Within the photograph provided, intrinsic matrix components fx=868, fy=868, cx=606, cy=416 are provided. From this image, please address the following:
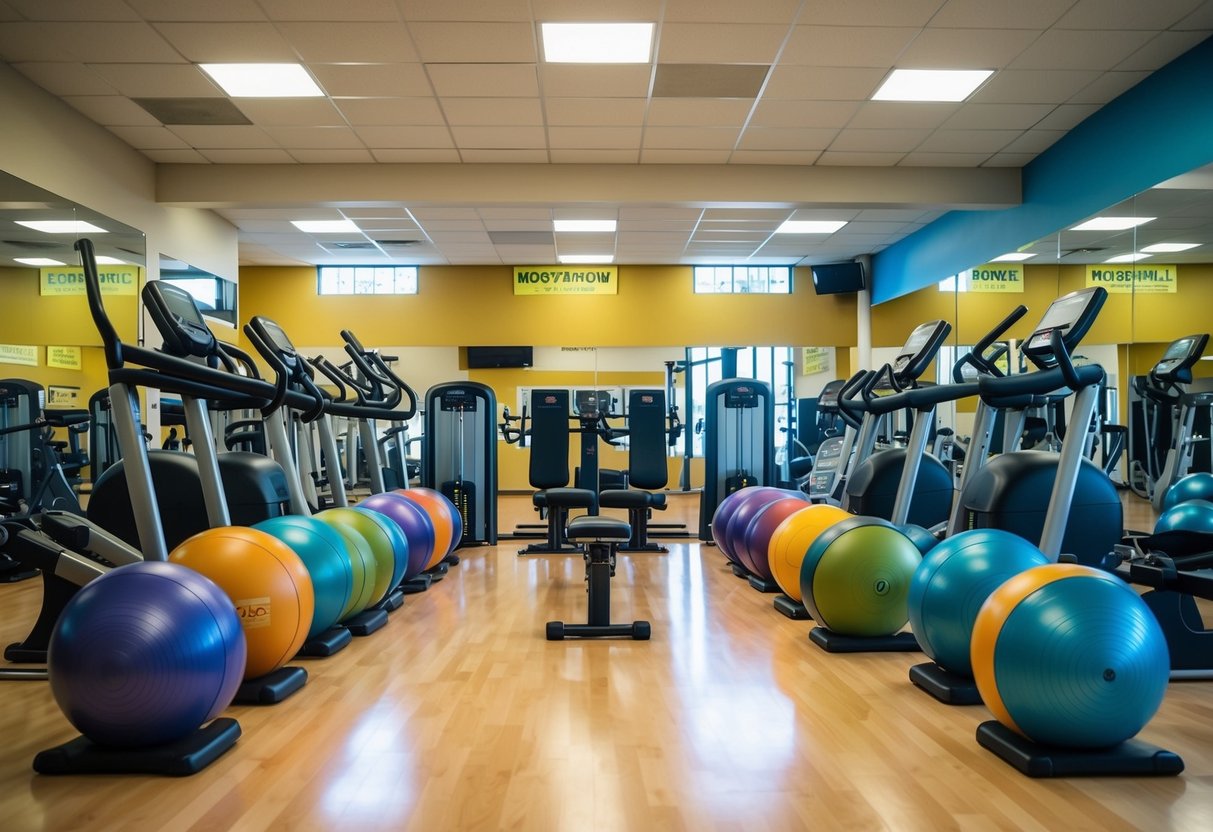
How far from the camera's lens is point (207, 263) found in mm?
8133

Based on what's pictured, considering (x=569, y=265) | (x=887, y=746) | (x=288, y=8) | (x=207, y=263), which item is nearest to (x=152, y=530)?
(x=887, y=746)

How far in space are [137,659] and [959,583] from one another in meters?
2.32

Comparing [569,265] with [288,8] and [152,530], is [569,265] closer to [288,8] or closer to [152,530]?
[288,8]

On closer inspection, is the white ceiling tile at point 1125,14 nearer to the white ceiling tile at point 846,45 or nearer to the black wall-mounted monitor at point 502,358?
the white ceiling tile at point 846,45

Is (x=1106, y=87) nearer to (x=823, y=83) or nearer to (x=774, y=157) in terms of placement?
(x=823, y=83)

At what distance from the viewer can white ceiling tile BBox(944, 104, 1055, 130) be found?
19.2 feet

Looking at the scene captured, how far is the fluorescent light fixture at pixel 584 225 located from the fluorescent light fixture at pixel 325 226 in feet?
6.69

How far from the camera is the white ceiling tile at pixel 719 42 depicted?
15.4 ft

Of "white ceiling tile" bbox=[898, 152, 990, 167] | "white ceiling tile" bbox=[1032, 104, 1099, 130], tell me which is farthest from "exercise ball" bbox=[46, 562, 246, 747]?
"white ceiling tile" bbox=[898, 152, 990, 167]

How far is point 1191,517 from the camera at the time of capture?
418 cm

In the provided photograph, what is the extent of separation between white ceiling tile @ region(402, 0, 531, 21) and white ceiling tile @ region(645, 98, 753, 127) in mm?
1442

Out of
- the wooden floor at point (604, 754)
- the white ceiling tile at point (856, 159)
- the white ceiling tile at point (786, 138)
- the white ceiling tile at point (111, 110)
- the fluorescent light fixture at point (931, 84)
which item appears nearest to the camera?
the wooden floor at point (604, 754)

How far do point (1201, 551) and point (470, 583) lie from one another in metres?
3.67

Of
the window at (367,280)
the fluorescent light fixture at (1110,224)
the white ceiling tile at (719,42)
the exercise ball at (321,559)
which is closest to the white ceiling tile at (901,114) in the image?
the white ceiling tile at (719,42)
